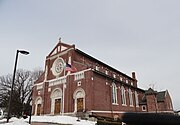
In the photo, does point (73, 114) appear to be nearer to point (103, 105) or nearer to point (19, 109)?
point (103, 105)

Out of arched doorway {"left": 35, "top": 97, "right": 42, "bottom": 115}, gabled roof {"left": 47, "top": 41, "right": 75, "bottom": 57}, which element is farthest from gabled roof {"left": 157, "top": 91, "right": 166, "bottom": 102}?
arched doorway {"left": 35, "top": 97, "right": 42, "bottom": 115}

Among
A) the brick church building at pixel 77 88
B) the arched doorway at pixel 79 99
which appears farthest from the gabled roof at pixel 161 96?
the arched doorway at pixel 79 99

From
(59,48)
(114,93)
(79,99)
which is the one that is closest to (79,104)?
(79,99)

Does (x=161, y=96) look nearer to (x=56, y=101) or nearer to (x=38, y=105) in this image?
(x=56, y=101)

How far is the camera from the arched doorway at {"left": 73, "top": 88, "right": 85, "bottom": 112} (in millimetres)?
28931

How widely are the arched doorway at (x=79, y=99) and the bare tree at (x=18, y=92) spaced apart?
2379 centimetres

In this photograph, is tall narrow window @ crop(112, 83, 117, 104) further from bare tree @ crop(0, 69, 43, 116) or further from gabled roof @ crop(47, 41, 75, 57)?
bare tree @ crop(0, 69, 43, 116)

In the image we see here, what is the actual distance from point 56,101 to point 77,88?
5.68 meters

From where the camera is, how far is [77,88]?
99.1 ft

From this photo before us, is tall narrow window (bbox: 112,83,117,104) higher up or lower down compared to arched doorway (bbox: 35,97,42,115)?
higher up

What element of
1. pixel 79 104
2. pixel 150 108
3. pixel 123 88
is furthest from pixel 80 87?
pixel 150 108

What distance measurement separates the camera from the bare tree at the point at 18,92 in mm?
48228

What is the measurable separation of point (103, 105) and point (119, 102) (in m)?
7.12

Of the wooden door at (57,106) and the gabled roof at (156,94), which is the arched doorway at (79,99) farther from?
the gabled roof at (156,94)
